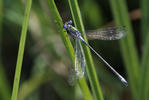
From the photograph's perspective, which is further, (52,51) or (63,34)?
(52,51)

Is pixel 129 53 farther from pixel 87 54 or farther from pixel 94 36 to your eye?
pixel 87 54

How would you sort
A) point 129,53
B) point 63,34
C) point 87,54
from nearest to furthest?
point 63,34 < point 87,54 < point 129,53

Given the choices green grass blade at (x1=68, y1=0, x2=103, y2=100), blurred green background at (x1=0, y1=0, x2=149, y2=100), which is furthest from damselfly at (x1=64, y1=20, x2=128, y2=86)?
blurred green background at (x1=0, y1=0, x2=149, y2=100)

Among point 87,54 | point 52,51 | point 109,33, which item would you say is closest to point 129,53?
point 109,33

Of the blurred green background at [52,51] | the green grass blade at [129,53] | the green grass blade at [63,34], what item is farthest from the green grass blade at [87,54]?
the blurred green background at [52,51]

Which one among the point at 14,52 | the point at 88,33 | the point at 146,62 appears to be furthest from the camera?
the point at 14,52

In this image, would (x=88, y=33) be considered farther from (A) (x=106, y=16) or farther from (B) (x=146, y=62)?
(A) (x=106, y=16)

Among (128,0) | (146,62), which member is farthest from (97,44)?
(146,62)

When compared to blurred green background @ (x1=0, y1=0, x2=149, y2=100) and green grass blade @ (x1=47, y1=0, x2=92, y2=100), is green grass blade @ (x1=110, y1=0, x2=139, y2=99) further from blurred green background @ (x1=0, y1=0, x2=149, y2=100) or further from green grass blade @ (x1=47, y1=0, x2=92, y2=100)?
green grass blade @ (x1=47, y1=0, x2=92, y2=100)
